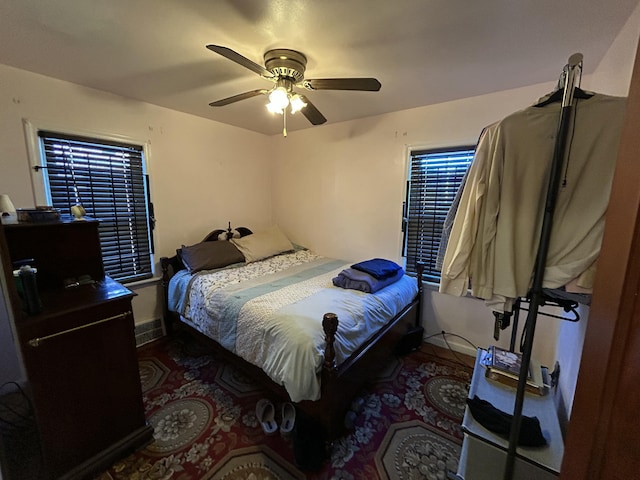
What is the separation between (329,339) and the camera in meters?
1.46

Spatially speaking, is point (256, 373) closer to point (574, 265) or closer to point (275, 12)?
point (574, 265)

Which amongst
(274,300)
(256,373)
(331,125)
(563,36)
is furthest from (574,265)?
(331,125)

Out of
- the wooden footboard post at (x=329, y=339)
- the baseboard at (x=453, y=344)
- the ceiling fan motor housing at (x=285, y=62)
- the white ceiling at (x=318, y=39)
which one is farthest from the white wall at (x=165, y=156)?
the baseboard at (x=453, y=344)

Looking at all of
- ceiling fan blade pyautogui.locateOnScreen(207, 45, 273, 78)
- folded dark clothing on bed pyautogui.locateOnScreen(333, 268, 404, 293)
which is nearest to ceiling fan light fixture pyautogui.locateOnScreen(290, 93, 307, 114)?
ceiling fan blade pyautogui.locateOnScreen(207, 45, 273, 78)

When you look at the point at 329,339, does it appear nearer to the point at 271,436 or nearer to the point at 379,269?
the point at 271,436

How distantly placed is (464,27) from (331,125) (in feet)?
6.31

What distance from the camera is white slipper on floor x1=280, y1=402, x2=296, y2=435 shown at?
166 cm

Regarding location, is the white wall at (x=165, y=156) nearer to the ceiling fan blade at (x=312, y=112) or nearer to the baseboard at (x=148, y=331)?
the baseboard at (x=148, y=331)

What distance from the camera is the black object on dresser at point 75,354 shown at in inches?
48.9

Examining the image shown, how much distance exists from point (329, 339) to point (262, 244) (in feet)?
6.51

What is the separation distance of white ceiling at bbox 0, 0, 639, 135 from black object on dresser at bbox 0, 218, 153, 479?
1.12m

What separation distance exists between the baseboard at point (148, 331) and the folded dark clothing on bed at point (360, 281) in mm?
2007

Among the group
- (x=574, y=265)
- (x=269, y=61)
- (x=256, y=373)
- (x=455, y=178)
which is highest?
(x=269, y=61)

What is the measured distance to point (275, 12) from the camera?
1316mm
